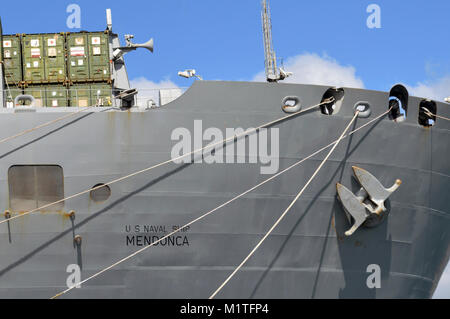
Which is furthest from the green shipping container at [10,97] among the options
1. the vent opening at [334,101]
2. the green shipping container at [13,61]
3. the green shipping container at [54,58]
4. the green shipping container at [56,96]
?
the vent opening at [334,101]

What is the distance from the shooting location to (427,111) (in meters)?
15.1

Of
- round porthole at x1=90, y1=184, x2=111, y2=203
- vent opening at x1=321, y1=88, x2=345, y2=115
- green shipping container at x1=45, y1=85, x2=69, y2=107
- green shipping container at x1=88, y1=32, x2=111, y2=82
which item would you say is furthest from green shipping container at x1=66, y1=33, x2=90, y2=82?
vent opening at x1=321, y1=88, x2=345, y2=115

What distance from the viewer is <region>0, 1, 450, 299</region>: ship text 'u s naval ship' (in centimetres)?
1355

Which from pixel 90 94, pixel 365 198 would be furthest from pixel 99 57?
pixel 365 198

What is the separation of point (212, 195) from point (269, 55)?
457cm

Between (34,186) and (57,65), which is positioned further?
(57,65)

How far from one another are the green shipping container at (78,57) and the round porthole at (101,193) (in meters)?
5.76

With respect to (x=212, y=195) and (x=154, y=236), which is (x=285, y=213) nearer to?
(x=212, y=195)

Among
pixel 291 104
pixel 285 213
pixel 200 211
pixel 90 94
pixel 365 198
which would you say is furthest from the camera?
pixel 90 94

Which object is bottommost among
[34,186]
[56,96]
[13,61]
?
[34,186]

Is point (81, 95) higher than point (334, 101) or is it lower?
higher

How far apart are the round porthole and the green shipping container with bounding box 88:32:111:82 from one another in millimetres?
5368

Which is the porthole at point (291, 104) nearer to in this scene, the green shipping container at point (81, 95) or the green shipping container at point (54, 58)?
the green shipping container at point (81, 95)

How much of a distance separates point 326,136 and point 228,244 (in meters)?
3.26
